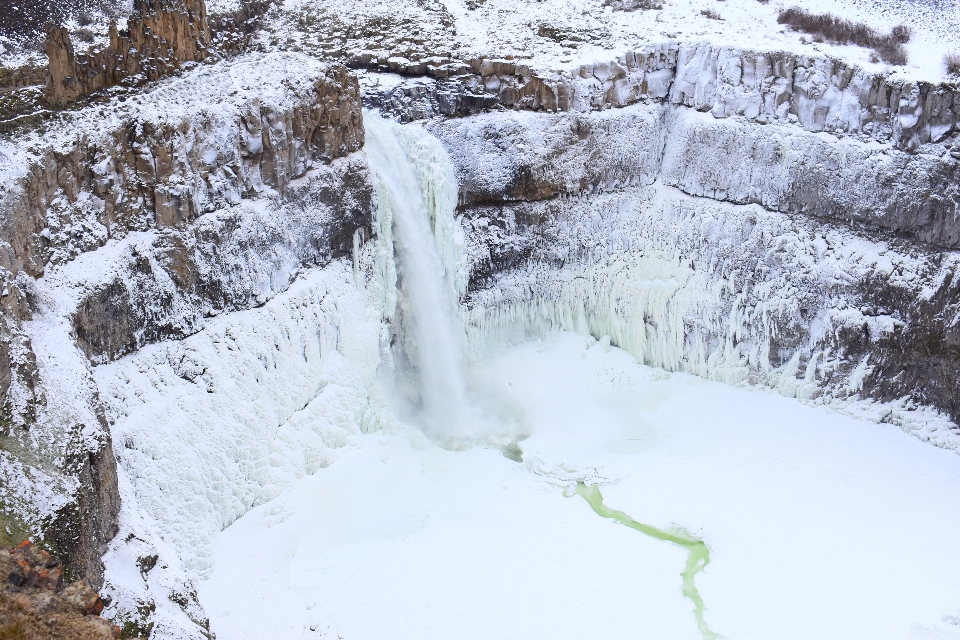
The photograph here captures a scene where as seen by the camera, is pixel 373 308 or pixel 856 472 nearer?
pixel 856 472

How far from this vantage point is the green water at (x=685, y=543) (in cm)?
1616

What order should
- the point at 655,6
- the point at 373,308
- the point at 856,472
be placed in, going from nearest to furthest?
the point at 856,472
the point at 373,308
the point at 655,6

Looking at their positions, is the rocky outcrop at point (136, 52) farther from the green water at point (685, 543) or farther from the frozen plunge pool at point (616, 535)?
the green water at point (685, 543)

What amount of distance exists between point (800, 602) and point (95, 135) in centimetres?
1496

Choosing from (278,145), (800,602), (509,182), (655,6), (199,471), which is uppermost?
(655,6)

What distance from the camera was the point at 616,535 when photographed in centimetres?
1781

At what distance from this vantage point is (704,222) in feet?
75.6

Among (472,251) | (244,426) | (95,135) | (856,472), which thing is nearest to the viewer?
(95,135)

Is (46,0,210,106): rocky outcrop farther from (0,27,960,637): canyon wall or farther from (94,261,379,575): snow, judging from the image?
(94,261,379,575): snow

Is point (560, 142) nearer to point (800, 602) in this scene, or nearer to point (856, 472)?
point (856, 472)

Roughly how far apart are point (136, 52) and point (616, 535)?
13.5 m

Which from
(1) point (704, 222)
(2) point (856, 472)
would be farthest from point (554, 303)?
(2) point (856, 472)

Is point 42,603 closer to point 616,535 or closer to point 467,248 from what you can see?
point 616,535

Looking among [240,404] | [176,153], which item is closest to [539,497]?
[240,404]
